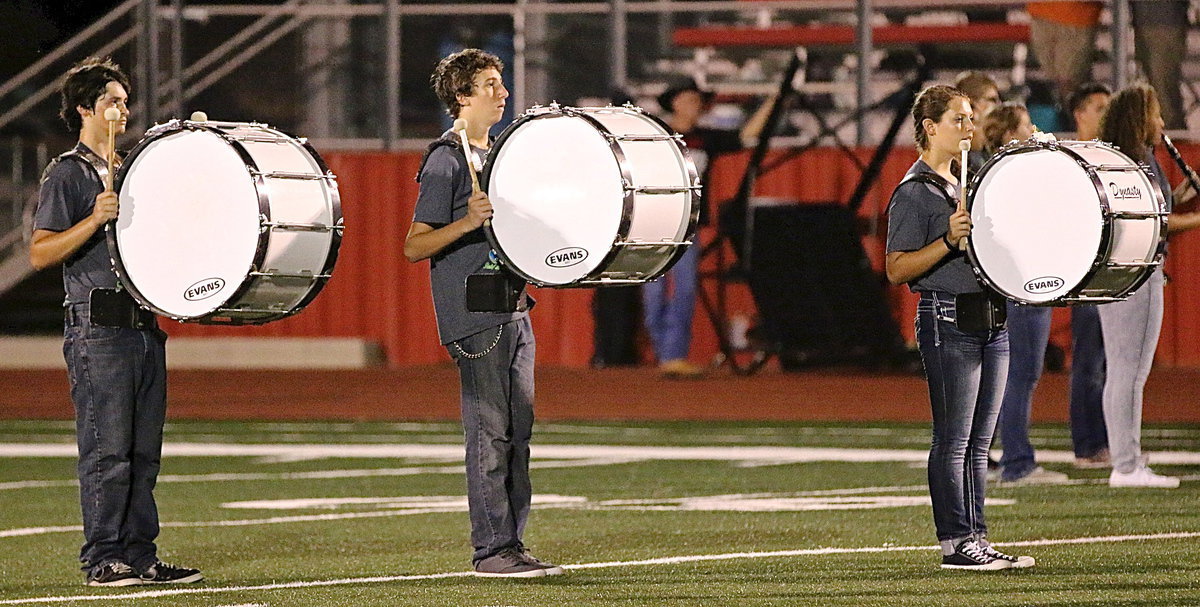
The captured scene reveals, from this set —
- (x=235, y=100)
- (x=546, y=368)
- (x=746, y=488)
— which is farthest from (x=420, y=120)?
(x=746, y=488)

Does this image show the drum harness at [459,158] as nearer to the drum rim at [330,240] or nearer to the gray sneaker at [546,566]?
the drum rim at [330,240]

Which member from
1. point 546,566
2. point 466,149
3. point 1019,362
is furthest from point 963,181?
point 1019,362

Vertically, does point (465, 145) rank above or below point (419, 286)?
above

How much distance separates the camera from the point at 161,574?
8.47 meters

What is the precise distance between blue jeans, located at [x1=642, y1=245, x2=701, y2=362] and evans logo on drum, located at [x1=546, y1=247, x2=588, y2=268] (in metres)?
11.0

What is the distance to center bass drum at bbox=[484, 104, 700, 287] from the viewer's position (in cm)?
794

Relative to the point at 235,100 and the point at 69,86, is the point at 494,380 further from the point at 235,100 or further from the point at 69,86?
the point at 235,100

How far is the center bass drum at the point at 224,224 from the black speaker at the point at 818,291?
463 inches

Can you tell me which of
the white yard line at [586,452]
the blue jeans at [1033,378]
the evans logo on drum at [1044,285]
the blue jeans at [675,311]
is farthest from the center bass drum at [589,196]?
the blue jeans at [675,311]

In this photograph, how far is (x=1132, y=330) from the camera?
439 inches

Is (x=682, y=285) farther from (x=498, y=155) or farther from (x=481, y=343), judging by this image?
(x=498, y=155)

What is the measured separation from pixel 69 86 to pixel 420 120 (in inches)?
598

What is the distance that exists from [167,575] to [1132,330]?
500cm

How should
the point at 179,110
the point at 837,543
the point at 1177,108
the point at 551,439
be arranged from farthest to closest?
the point at 179,110, the point at 1177,108, the point at 551,439, the point at 837,543
